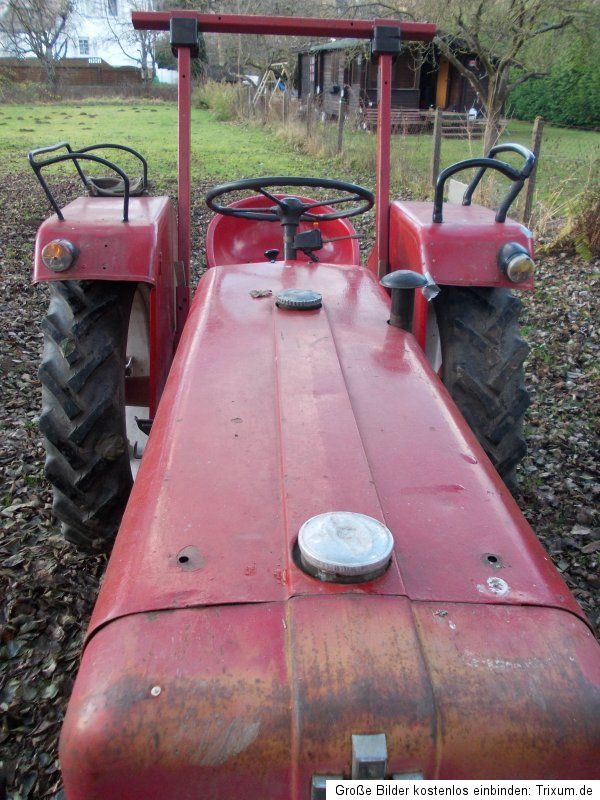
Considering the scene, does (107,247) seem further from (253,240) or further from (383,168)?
(253,240)

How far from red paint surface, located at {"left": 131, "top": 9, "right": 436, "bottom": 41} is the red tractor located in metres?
0.94

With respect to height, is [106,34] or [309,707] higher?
[106,34]

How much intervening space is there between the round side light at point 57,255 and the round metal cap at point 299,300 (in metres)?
0.69

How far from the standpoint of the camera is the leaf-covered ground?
210 cm

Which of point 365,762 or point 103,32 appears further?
point 103,32

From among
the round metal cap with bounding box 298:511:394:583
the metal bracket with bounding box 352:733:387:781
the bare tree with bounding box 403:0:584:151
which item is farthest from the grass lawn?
the metal bracket with bounding box 352:733:387:781

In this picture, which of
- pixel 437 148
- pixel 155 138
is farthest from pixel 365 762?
pixel 155 138

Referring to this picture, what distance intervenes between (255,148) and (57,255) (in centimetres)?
1430

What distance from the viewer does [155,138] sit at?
17250mm

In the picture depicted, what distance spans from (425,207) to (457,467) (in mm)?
1631

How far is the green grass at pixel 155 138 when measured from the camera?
1243 centimetres

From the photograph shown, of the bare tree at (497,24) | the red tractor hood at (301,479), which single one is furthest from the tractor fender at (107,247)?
the bare tree at (497,24)

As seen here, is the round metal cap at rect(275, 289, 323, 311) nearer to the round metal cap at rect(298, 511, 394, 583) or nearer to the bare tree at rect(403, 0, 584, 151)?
the round metal cap at rect(298, 511, 394, 583)

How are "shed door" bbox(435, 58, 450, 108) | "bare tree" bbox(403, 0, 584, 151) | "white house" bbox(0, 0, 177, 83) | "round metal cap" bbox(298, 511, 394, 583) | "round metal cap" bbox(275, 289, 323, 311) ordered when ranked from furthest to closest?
1. "white house" bbox(0, 0, 177, 83)
2. "shed door" bbox(435, 58, 450, 108)
3. "bare tree" bbox(403, 0, 584, 151)
4. "round metal cap" bbox(275, 289, 323, 311)
5. "round metal cap" bbox(298, 511, 394, 583)
